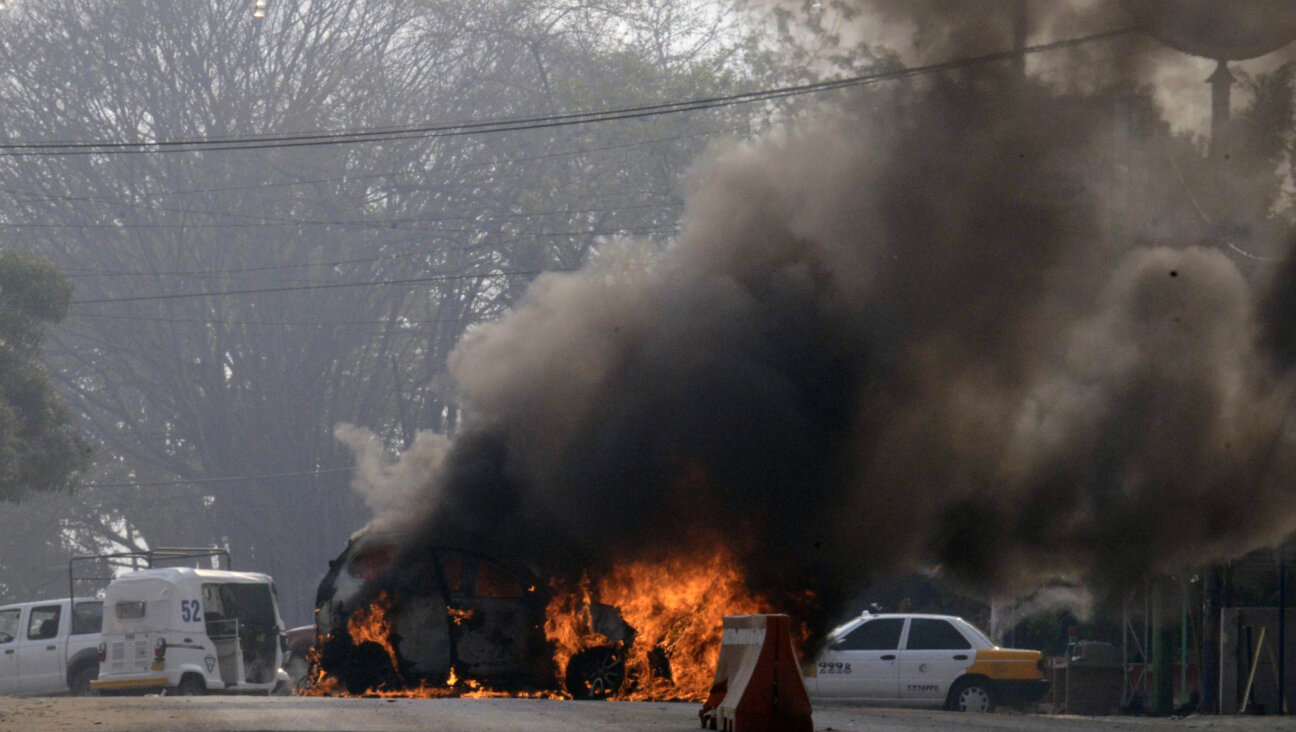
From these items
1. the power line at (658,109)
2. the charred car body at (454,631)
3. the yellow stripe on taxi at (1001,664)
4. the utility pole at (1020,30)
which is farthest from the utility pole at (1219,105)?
the charred car body at (454,631)

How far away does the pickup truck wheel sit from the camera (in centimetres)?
2158

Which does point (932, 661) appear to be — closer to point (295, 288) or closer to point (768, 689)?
point (768, 689)

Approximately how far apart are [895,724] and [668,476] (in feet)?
11.1

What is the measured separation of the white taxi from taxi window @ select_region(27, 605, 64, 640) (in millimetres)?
10967

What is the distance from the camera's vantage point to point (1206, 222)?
52.3 feet

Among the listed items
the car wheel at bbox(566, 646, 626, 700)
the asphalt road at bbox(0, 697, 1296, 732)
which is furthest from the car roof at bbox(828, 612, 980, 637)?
the car wheel at bbox(566, 646, 626, 700)

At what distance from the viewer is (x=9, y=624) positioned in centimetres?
2211

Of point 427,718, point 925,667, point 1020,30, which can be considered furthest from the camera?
point 925,667

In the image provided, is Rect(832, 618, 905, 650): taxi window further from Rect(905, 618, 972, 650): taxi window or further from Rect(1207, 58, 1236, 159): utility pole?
Rect(1207, 58, 1236, 159): utility pole

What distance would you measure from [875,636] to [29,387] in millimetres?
17575

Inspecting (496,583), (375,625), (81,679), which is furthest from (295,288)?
(496,583)

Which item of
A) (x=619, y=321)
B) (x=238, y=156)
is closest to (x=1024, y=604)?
(x=619, y=321)

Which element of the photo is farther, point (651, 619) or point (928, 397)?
point (928, 397)

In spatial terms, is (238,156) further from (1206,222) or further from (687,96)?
(1206,222)
